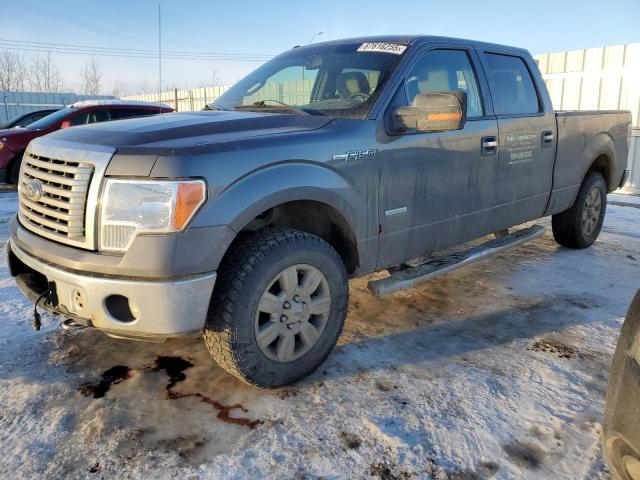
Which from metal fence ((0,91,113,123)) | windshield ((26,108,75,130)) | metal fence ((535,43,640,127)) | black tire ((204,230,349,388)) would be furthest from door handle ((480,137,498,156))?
metal fence ((0,91,113,123))

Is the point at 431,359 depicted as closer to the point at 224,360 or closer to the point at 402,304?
the point at 402,304

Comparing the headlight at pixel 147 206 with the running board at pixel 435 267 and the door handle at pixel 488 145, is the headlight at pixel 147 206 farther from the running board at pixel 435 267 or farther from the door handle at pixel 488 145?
the door handle at pixel 488 145

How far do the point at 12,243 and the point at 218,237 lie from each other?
1.33m

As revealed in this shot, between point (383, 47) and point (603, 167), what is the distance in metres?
3.32

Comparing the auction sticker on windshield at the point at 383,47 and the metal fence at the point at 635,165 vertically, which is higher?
the auction sticker on windshield at the point at 383,47

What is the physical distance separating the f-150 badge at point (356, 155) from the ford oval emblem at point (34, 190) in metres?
1.44

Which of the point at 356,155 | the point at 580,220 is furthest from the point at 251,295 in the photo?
the point at 580,220

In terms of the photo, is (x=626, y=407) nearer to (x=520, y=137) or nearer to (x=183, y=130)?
(x=183, y=130)

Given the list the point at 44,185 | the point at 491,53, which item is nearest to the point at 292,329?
the point at 44,185

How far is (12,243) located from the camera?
2.76 metres

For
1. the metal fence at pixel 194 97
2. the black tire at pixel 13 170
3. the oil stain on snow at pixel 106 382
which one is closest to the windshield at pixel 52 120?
the black tire at pixel 13 170

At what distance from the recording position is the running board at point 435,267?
3088 millimetres

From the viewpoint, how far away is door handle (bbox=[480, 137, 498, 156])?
11.8 ft

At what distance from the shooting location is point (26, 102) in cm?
2489
